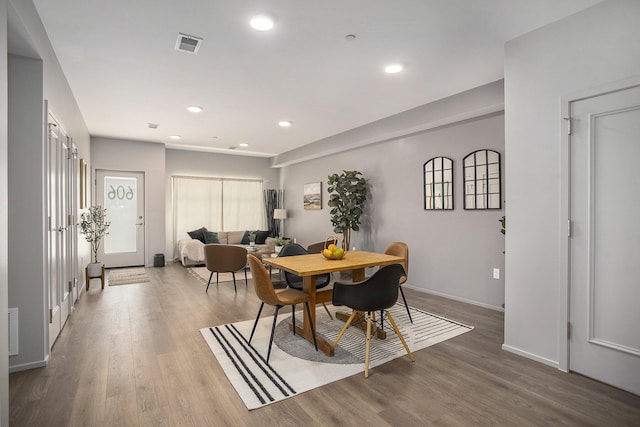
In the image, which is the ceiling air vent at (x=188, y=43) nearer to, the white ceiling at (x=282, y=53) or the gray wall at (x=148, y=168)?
the white ceiling at (x=282, y=53)

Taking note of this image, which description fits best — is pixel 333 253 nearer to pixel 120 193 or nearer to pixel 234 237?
pixel 234 237

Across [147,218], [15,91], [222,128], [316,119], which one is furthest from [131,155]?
[15,91]

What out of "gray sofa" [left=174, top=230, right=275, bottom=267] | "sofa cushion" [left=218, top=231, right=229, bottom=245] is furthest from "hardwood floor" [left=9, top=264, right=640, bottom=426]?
"sofa cushion" [left=218, top=231, right=229, bottom=245]

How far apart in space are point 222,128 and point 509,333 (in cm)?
510

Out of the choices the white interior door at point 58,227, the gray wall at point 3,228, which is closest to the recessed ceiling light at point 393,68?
the gray wall at point 3,228

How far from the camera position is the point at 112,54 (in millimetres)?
3020

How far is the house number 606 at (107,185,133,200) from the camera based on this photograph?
6977 millimetres

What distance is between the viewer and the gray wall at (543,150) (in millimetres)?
2336

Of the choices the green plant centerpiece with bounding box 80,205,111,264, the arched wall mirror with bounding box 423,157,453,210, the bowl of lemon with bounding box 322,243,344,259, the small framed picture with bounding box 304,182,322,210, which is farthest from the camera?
the small framed picture with bounding box 304,182,322,210

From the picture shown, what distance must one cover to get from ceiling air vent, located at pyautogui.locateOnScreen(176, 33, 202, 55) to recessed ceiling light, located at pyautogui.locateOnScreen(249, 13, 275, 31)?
540 millimetres

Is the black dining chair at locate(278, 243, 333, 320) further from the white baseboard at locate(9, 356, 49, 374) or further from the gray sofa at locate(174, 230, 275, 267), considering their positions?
the gray sofa at locate(174, 230, 275, 267)

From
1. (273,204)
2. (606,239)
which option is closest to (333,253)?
(606,239)

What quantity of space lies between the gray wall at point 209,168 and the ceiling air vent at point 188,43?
5.53m

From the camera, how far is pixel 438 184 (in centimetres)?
473
